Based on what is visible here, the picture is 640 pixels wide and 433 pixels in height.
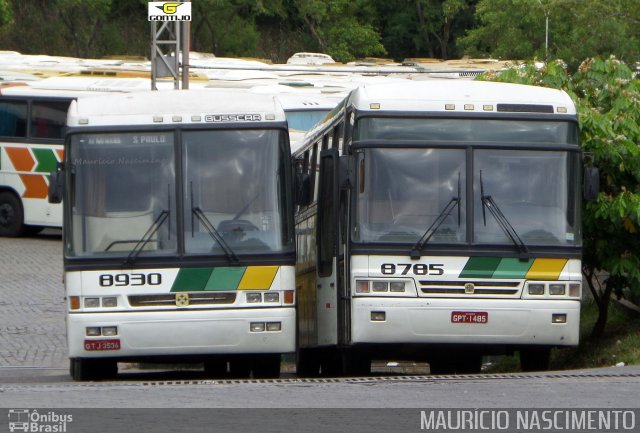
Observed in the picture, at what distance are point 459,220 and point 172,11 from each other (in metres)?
10.7

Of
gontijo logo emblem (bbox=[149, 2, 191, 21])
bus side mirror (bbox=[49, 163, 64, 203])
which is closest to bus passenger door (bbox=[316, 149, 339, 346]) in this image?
bus side mirror (bbox=[49, 163, 64, 203])

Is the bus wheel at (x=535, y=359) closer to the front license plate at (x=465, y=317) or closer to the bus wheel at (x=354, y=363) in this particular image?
the front license plate at (x=465, y=317)

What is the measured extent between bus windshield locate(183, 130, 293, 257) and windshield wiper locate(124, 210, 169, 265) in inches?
8.2

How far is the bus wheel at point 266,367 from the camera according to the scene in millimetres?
12227

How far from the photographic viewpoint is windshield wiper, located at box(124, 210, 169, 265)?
11430 millimetres

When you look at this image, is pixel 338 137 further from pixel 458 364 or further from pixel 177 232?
pixel 458 364

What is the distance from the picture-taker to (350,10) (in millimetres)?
64375

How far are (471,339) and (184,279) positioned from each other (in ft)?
8.61

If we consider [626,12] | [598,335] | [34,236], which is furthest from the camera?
[626,12]

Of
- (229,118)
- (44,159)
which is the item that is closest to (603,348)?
(229,118)

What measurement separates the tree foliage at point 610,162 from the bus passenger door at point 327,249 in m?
2.70

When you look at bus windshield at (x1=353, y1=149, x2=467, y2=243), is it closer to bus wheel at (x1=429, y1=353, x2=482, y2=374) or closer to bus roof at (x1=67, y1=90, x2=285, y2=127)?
bus roof at (x1=67, y1=90, x2=285, y2=127)

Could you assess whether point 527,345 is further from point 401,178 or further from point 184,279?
point 184,279

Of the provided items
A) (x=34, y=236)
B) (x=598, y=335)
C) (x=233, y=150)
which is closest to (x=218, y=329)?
(x=233, y=150)
